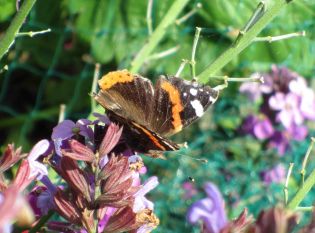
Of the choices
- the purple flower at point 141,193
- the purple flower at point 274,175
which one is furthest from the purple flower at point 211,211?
the purple flower at point 274,175

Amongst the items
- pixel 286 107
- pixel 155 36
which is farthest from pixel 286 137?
pixel 155 36

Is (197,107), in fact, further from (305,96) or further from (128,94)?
(305,96)

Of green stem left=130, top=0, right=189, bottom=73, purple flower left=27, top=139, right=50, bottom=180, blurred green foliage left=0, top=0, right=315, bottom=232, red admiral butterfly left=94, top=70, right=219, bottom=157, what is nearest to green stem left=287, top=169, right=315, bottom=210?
red admiral butterfly left=94, top=70, right=219, bottom=157

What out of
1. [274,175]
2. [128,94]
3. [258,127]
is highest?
[128,94]

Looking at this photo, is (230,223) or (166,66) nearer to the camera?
(230,223)

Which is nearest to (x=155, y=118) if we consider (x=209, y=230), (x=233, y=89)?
(x=209, y=230)

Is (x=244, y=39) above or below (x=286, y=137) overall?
above

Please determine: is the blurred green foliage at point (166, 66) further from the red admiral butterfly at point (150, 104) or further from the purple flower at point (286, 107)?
the red admiral butterfly at point (150, 104)

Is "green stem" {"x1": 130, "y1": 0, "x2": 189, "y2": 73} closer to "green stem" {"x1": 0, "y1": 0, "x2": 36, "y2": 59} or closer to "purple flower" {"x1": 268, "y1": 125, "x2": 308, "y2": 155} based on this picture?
"green stem" {"x1": 0, "y1": 0, "x2": 36, "y2": 59}
